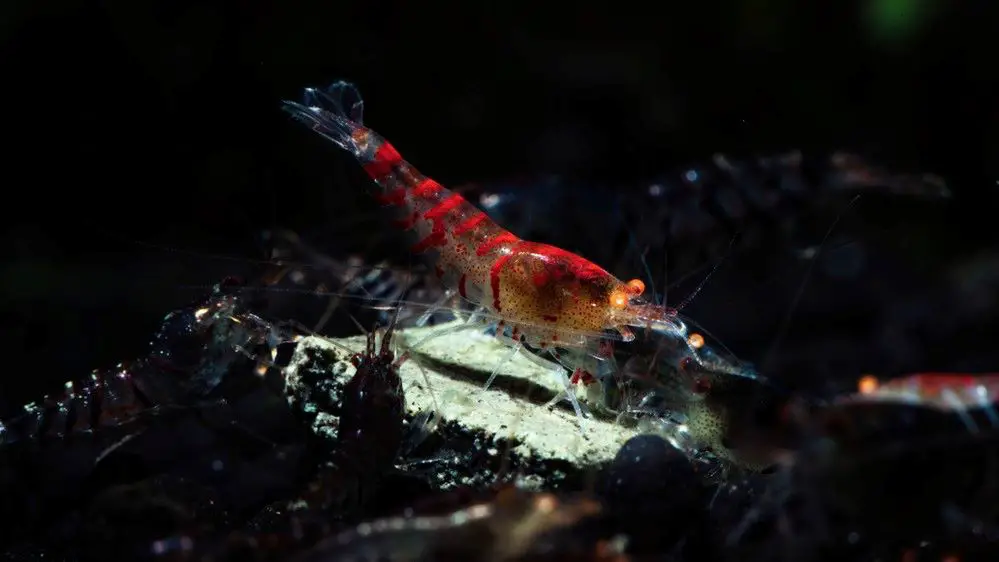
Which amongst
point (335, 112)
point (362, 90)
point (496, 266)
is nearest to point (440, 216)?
point (496, 266)

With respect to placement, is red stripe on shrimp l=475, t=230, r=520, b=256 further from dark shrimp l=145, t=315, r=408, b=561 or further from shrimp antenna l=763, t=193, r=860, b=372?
shrimp antenna l=763, t=193, r=860, b=372

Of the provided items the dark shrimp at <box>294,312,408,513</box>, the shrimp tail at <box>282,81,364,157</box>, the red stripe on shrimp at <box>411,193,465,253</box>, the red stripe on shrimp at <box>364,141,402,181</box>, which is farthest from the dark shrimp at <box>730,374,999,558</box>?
the shrimp tail at <box>282,81,364,157</box>

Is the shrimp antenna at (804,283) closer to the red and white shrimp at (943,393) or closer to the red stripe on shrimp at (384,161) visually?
the red and white shrimp at (943,393)

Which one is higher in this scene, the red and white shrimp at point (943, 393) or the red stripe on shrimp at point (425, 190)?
the red stripe on shrimp at point (425, 190)

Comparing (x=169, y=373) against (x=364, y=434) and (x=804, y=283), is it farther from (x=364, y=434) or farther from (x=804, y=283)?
(x=804, y=283)

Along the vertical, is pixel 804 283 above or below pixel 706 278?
above

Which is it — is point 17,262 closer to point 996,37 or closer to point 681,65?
point 681,65

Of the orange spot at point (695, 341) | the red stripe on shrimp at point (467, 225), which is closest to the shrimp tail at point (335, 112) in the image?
the red stripe on shrimp at point (467, 225)

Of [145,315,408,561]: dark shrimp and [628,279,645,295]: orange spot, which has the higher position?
[628,279,645,295]: orange spot
